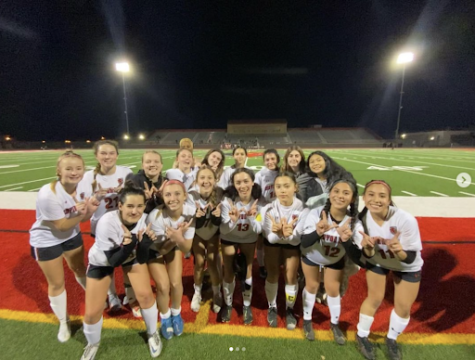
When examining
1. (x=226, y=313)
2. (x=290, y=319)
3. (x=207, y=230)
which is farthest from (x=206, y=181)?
(x=290, y=319)

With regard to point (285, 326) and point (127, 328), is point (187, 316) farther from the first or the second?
point (285, 326)

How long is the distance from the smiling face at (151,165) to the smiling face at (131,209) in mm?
1125

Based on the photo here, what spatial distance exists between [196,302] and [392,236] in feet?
7.92

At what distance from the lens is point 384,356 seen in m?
2.14

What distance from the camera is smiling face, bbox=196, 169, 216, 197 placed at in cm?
267

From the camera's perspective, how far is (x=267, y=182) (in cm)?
366

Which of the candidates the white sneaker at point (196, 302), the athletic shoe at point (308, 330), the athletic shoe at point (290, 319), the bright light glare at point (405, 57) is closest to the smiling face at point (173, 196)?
the white sneaker at point (196, 302)

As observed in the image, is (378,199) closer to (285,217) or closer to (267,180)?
(285,217)

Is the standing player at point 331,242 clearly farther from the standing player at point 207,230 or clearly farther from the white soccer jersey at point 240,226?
the standing player at point 207,230

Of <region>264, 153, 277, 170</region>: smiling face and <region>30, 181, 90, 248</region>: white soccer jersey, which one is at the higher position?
<region>264, 153, 277, 170</region>: smiling face

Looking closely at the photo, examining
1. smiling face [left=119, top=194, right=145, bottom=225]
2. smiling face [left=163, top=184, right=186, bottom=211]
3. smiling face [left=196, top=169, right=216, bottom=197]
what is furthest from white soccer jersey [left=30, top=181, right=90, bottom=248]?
smiling face [left=196, top=169, right=216, bottom=197]

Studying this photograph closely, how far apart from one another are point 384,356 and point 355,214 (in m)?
1.42

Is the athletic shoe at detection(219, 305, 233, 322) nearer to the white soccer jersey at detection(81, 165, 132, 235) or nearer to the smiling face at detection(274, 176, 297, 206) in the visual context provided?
the smiling face at detection(274, 176, 297, 206)

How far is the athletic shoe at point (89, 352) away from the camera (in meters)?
2.04
